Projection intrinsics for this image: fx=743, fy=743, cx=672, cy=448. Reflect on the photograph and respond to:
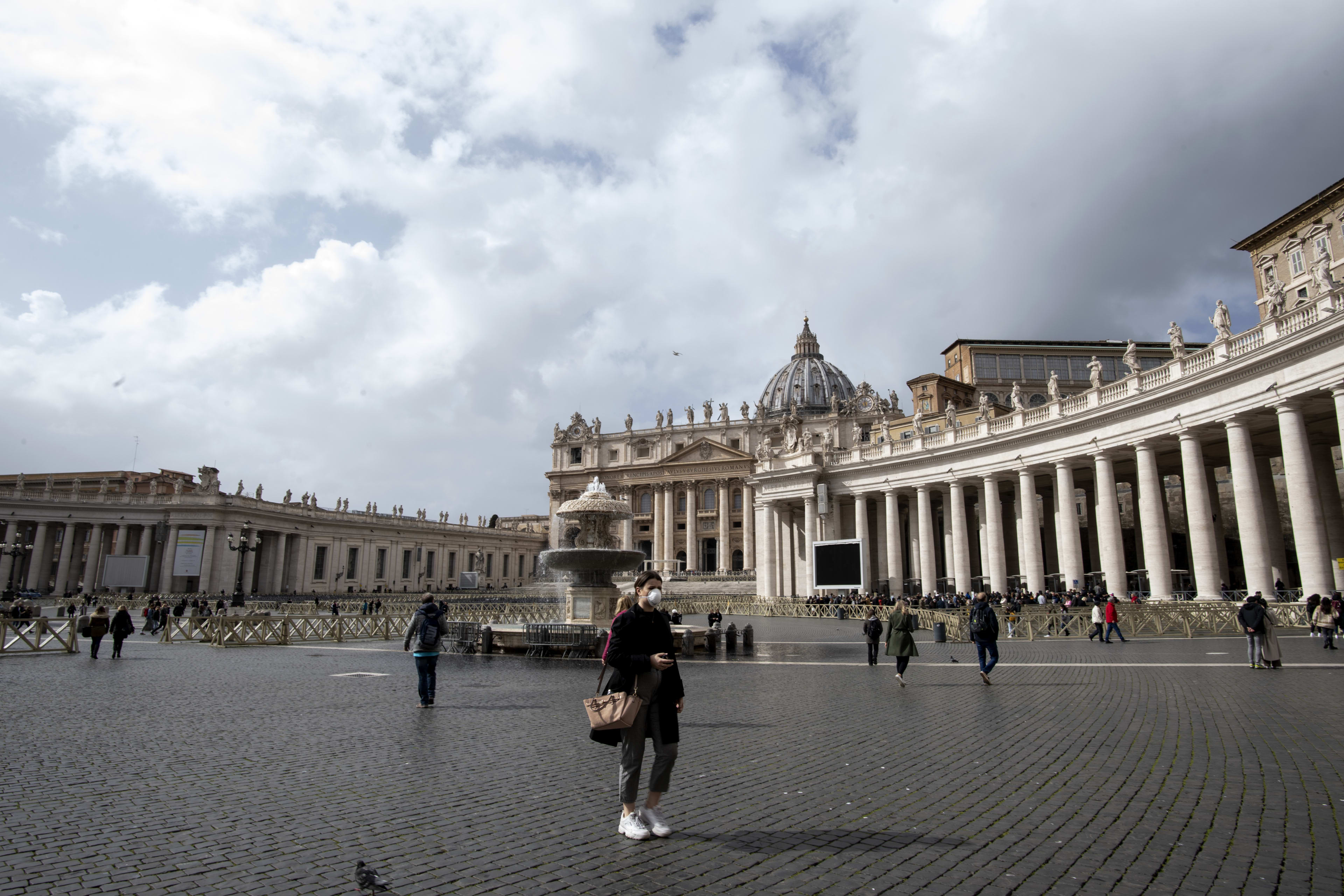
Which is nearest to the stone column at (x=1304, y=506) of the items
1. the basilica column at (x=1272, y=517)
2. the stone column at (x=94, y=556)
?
the basilica column at (x=1272, y=517)

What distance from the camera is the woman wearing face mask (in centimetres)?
483

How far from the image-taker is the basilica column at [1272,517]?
2762 cm

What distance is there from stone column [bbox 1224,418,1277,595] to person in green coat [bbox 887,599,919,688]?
17499 millimetres

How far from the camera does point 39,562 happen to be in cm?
5975

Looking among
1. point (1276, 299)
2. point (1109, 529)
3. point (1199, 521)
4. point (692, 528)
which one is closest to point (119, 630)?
point (1199, 521)

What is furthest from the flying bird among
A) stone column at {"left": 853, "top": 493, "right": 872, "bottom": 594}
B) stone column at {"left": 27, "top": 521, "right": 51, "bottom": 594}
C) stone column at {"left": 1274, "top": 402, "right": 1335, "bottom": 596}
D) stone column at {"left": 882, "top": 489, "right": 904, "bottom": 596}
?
stone column at {"left": 27, "top": 521, "right": 51, "bottom": 594}

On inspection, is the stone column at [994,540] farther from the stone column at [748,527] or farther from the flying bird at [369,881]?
the stone column at [748,527]

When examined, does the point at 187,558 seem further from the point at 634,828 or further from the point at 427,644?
the point at 634,828

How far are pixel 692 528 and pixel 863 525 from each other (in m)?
50.7

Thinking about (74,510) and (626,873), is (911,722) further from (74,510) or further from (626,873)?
(74,510)

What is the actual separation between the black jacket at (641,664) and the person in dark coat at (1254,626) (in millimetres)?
12320

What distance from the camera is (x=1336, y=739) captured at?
23.9ft

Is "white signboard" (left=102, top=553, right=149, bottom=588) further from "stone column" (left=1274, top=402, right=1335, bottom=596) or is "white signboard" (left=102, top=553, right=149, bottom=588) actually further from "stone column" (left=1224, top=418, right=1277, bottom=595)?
"stone column" (left=1274, top=402, right=1335, bottom=596)

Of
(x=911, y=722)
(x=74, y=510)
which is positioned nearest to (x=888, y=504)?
(x=911, y=722)
